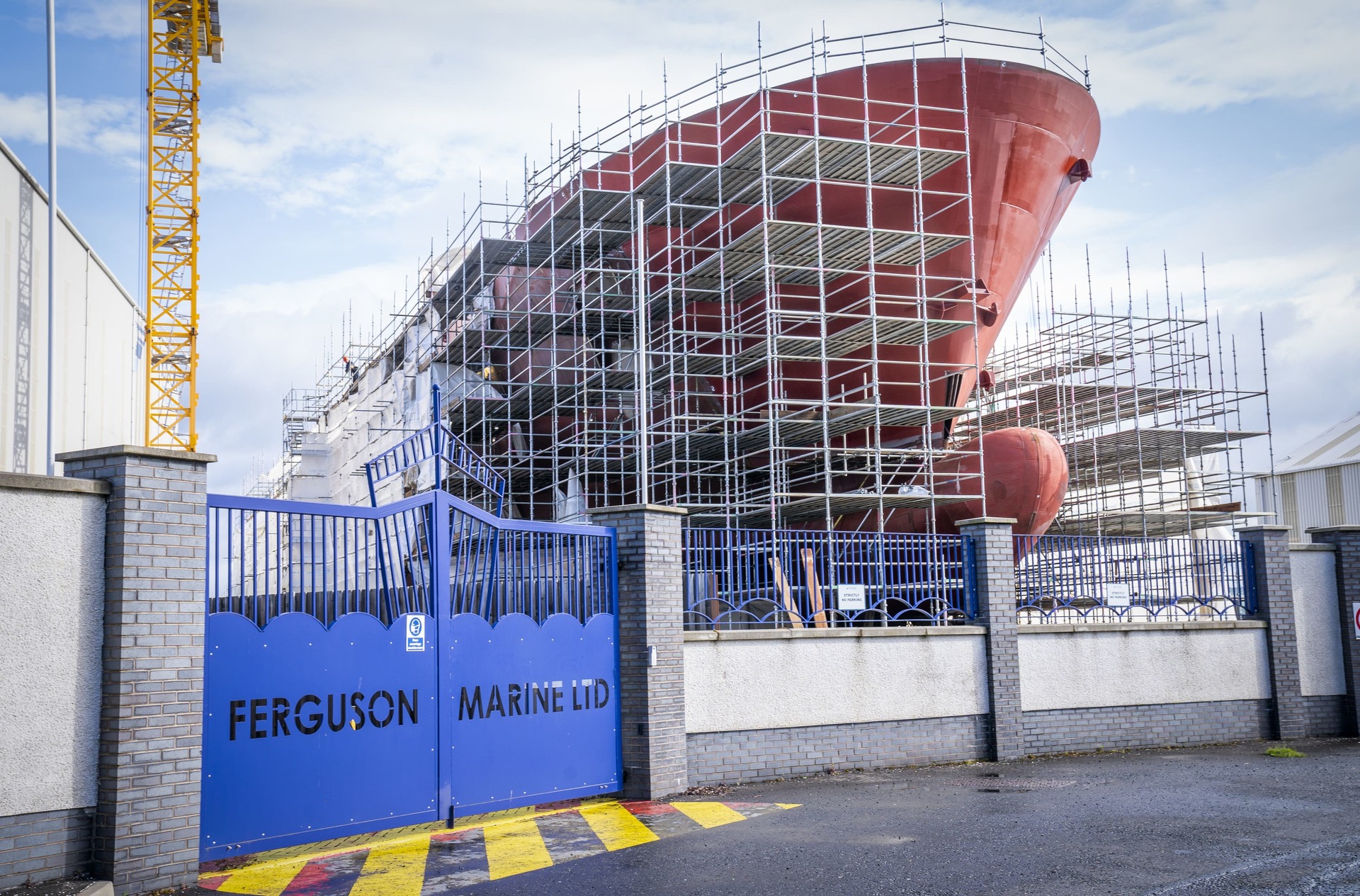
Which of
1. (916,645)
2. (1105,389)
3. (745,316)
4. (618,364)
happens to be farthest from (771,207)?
(1105,389)

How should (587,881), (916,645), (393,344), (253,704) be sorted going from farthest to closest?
(393,344)
(916,645)
(253,704)
(587,881)

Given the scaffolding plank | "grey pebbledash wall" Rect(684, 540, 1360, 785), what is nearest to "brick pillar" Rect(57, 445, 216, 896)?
"grey pebbledash wall" Rect(684, 540, 1360, 785)

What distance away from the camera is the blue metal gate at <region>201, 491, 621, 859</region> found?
8.03 metres

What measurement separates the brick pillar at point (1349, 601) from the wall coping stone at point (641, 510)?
9681 mm

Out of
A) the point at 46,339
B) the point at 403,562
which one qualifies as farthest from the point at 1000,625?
the point at 46,339

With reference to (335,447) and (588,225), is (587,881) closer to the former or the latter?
(588,225)

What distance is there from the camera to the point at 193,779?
7520mm

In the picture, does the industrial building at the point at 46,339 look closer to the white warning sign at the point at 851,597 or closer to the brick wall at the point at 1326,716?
the white warning sign at the point at 851,597

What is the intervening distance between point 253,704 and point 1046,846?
5662 mm

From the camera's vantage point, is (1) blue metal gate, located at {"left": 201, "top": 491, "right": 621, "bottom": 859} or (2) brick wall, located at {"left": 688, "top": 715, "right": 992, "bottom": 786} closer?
(1) blue metal gate, located at {"left": 201, "top": 491, "right": 621, "bottom": 859}

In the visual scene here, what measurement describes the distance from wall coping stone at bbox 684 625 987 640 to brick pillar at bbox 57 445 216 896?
493 cm

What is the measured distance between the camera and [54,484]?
7.11 m

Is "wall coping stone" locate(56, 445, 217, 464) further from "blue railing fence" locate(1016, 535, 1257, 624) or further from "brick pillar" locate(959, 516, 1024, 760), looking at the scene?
"blue railing fence" locate(1016, 535, 1257, 624)

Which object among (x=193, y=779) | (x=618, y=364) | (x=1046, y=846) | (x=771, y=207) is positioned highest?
(x=771, y=207)
